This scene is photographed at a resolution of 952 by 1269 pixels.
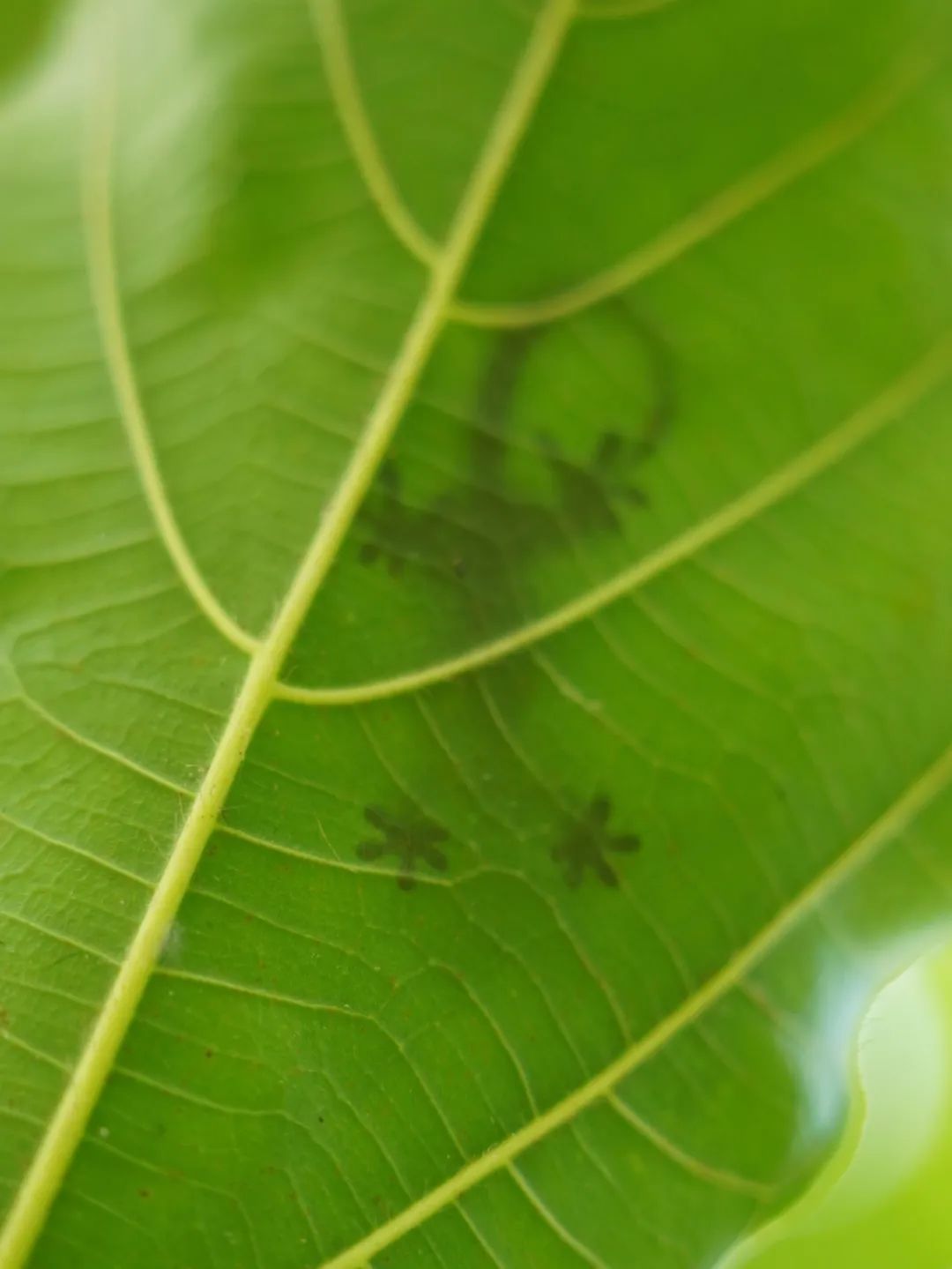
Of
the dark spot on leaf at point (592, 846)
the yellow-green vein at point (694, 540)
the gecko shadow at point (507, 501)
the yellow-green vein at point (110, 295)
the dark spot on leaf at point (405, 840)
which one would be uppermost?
the yellow-green vein at point (110, 295)

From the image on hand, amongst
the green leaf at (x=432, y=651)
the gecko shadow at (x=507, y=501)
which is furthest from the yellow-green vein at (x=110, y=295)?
the gecko shadow at (x=507, y=501)

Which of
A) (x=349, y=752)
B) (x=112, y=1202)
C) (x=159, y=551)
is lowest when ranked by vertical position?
(x=112, y=1202)

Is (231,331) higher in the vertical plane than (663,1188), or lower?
higher

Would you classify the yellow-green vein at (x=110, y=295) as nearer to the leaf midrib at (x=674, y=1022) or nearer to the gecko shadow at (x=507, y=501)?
the gecko shadow at (x=507, y=501)

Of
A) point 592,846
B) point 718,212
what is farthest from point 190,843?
point 718,212

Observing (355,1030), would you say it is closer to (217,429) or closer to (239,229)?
(217,429)

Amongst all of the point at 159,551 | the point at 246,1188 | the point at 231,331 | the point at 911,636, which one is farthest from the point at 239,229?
the point at 246,1188

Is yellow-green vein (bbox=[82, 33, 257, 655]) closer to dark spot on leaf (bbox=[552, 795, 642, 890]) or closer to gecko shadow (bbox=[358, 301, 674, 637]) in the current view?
gecko shadow (bbox=[358, 301, 674, 637])

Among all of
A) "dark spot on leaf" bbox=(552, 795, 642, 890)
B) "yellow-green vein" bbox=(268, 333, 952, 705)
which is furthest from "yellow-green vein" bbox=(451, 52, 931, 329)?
"dark spot on leaf" bbox=(552, 795, 642, 890)
